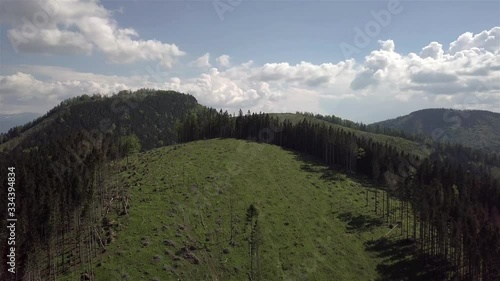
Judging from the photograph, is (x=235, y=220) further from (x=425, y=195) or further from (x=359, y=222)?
(x=425, y=195)

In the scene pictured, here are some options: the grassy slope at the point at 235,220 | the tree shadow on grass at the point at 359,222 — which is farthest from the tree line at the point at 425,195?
the grassy slope at the point at 235,220

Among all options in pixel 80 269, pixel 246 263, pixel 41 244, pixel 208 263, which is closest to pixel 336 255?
pixel 246 263

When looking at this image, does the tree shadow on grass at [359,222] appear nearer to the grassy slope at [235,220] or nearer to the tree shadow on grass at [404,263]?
the grassy slope at [235,220]

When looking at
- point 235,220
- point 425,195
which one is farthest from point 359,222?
point 235,220

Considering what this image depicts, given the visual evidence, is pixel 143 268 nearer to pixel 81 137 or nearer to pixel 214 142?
pixel 81 137

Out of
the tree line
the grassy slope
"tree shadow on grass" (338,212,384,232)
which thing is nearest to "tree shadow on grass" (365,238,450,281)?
the tree line

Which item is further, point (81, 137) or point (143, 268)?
point (81, 137)
